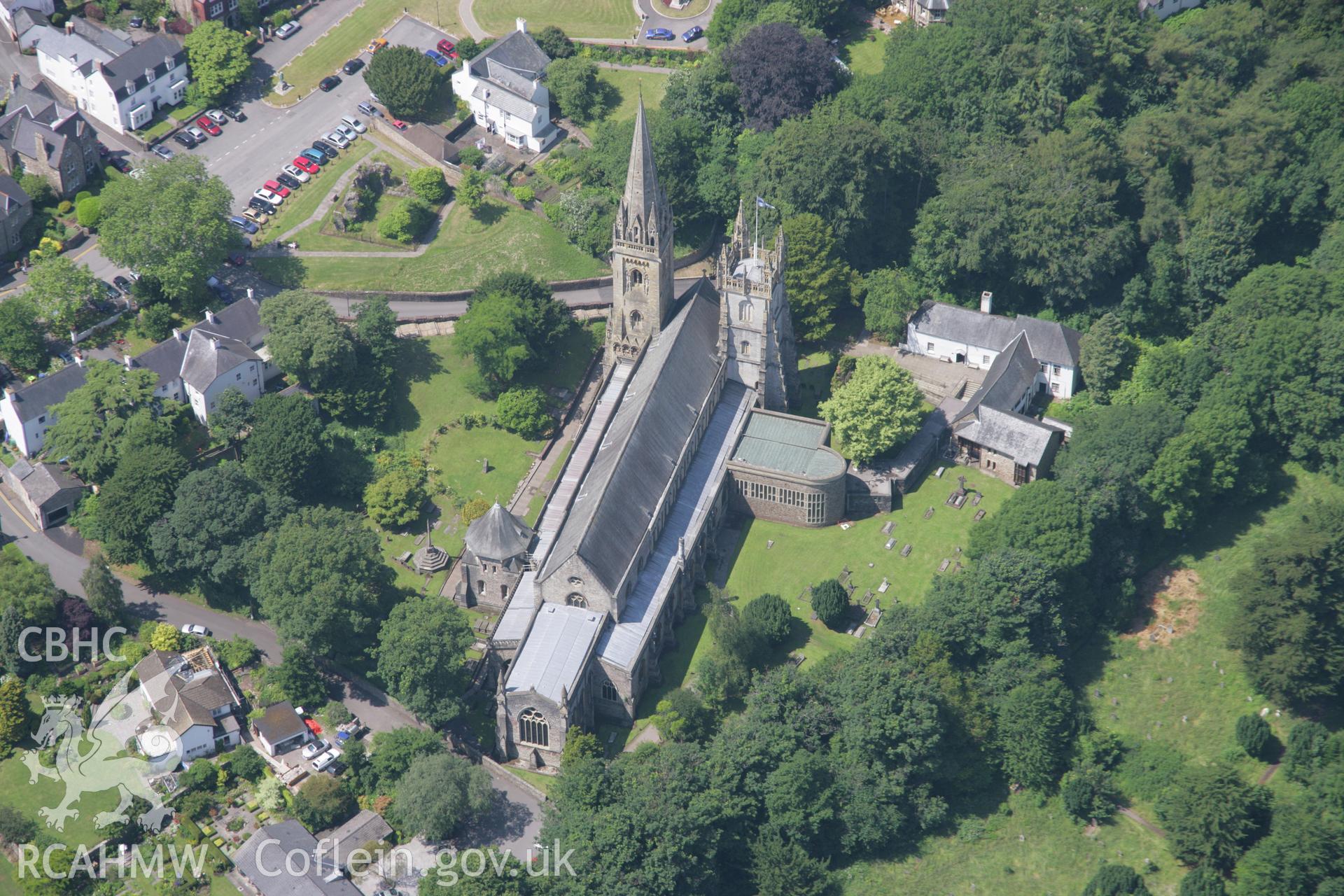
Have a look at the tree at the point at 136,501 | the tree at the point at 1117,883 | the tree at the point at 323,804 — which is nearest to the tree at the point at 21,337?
the tree at the point at 136,501

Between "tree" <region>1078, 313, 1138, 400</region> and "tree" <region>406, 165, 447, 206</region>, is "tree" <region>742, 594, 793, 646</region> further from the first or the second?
"tree" <region>406, 165, 447, 206</region>

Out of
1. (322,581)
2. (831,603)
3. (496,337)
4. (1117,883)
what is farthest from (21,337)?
(1117,883)

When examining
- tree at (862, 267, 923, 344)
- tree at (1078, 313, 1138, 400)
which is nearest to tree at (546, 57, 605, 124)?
tree at (862, 267, 923, 344)

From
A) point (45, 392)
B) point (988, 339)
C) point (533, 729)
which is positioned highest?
point (988, 339)

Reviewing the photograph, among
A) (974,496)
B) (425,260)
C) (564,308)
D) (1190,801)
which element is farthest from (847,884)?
(425,260)

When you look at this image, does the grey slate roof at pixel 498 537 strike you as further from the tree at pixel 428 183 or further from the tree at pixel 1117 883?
the tree at pixel 1117 883

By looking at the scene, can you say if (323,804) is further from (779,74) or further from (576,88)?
(779,74)
